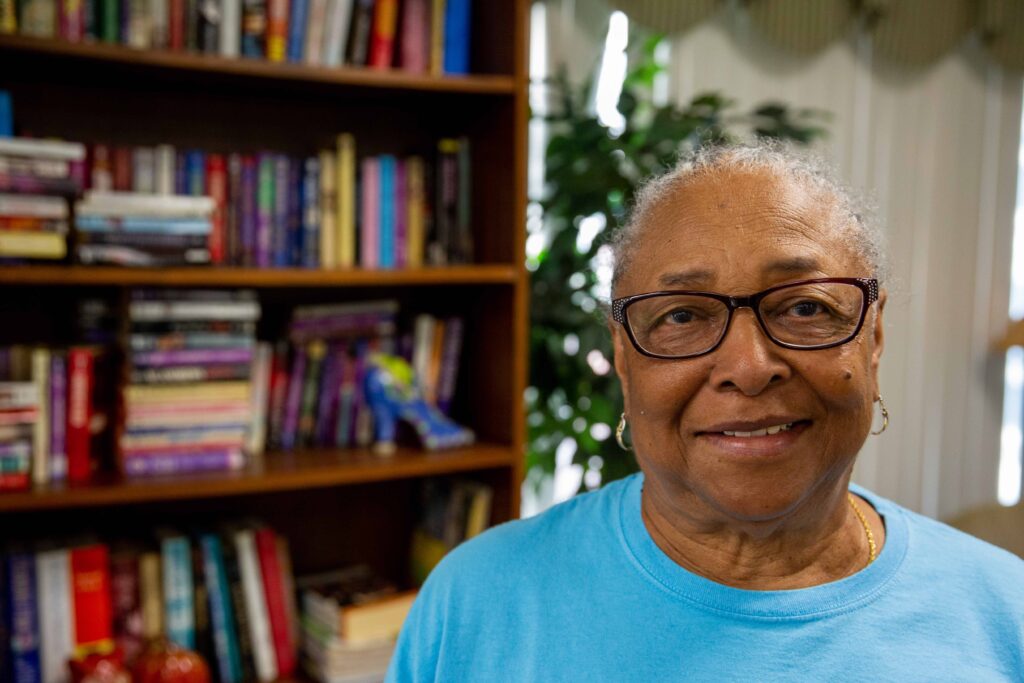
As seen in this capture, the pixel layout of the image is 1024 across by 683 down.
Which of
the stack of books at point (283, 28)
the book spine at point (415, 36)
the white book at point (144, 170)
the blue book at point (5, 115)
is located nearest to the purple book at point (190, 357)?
the white book at point (144, 170)

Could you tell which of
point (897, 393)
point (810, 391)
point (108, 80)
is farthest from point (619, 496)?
point (897, 393)

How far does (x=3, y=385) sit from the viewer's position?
1.74 m

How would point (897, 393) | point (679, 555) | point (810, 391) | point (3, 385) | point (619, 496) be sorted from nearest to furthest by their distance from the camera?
point (810, 391) → point (679, 555) → point (619, 496) → point (3, 385) → point (897, 393)

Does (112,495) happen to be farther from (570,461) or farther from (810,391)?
(810,391)

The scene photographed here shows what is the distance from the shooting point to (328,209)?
2033mm

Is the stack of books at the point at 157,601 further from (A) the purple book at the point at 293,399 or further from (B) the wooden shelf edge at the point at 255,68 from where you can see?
(B) the wooden shelf edge at the point at 255,68

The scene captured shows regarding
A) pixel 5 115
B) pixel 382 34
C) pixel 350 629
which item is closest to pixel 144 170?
pixel 5 115

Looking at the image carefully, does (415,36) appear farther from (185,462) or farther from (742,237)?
(742,237)

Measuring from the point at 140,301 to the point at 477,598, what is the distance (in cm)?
109

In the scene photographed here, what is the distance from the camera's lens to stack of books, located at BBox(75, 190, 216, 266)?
5.79ft

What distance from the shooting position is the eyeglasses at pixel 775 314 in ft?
3.18

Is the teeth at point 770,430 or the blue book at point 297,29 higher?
the blue book at point 297,29

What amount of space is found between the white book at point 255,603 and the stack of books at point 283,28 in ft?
3.31

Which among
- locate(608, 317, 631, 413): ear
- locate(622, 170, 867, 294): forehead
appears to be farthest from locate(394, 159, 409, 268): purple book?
locate(622, 170, 867, 294): forehead
